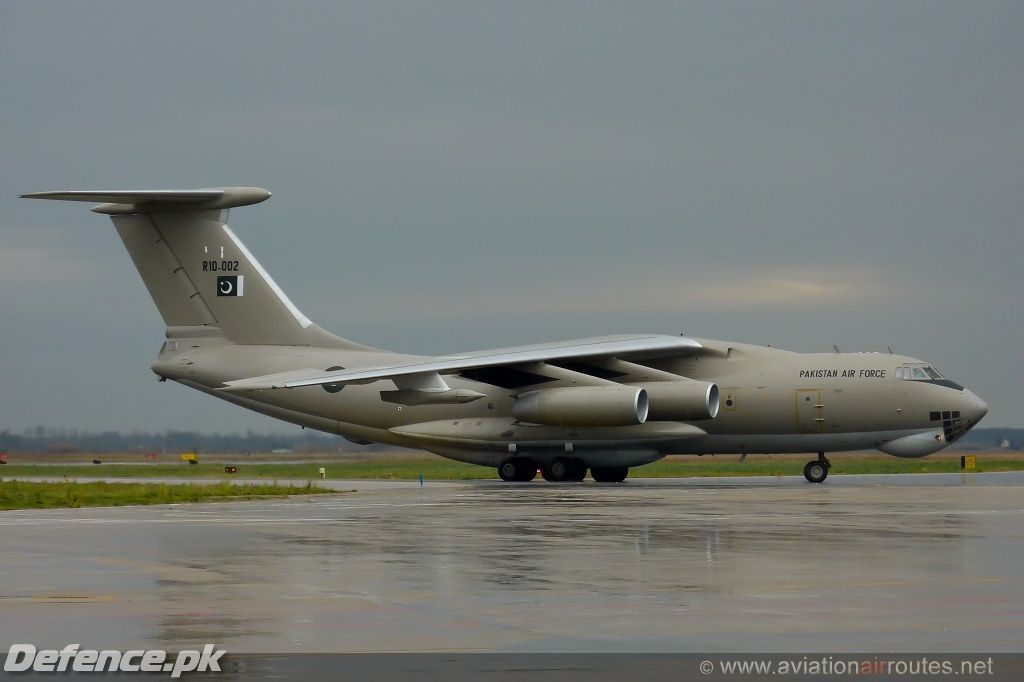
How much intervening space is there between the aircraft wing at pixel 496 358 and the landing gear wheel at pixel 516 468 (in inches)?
108

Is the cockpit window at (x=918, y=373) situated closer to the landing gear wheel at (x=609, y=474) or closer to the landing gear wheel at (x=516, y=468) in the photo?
the landing gear wheel at (x=609, y=474)

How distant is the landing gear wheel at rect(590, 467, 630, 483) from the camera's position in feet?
103

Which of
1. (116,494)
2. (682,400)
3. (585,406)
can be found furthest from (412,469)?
(116,494)

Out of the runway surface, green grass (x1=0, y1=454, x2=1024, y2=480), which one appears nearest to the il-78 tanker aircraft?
green grass (x1=0, y1=454, x2=1024, y2=480)

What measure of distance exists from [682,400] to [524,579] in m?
18.8

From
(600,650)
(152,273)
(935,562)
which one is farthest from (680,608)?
(152,273)

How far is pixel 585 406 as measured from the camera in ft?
94.9

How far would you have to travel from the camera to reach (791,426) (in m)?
29.0

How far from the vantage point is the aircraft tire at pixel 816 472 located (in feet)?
93.4

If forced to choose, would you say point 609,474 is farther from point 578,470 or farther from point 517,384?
point 517,384

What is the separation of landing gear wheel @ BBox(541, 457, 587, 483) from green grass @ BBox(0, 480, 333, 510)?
7.34 meters

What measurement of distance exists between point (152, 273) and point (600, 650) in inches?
1072

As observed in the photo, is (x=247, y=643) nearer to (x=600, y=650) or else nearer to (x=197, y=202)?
(x=600, y=650)

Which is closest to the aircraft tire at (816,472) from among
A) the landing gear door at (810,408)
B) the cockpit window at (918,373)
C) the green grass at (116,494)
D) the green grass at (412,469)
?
the landing gear door at (810,408)
